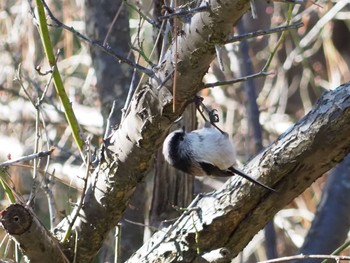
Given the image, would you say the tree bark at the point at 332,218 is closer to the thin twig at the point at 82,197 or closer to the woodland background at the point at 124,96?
the woodland background at the point at 124,96

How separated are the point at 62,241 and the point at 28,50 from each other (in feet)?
8.01

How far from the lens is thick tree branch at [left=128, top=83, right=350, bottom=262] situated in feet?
6.47

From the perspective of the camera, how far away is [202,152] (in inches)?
85.7

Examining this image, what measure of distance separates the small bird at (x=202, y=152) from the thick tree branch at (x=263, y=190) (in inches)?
2.5

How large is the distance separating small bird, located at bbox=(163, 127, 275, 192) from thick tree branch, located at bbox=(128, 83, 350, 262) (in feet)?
0.21

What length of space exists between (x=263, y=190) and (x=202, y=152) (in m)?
0.23

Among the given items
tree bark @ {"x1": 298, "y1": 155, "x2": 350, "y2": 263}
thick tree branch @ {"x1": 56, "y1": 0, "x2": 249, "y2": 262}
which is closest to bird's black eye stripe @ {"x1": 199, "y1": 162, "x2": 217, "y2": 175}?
thick tree branch @ {"x1": 56, "y1": 0, "x2": 249, "y2": 262}

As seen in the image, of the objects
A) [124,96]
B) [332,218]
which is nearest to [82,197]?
[124,96]

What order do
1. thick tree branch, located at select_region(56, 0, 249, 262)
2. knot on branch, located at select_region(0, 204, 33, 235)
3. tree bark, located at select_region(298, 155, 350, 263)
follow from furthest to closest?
tree bark, located at select_region(298, 155, 350, 263) < knot on branch, located at select_region(0, 204, 33, 235) < thick tree branch, located at select_region(56, 0, 249, 262)

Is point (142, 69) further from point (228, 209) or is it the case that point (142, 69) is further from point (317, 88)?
point (317, 88)

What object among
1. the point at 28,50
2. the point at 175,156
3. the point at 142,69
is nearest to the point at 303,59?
the point at 28,50

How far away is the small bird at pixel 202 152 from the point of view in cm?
215

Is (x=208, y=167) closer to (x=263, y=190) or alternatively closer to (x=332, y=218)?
(x=263, y=190)

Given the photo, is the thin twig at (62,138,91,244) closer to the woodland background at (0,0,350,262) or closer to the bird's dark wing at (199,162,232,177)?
the bird's dark wing at (199,162,232,177)
